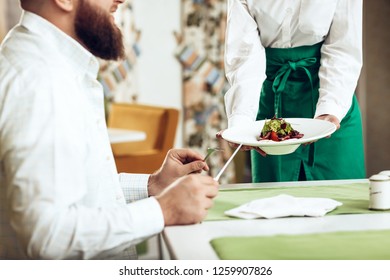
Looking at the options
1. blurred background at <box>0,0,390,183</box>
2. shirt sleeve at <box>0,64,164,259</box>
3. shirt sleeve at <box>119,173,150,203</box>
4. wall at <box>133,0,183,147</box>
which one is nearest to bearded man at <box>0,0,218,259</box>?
shirt sleeve at <box>0,64,164,259</box>

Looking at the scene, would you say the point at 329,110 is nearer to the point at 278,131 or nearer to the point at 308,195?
the point at 278,131

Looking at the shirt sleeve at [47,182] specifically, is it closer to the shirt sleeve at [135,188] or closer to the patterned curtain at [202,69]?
the shirt sleeve at [135,188]

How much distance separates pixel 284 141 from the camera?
1590mm

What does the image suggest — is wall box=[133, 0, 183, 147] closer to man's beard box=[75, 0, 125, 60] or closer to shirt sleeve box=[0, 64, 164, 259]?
man's beard box=[75, 0, 125, 60]

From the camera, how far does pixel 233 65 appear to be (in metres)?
2.18

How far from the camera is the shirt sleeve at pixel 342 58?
79.1 inches

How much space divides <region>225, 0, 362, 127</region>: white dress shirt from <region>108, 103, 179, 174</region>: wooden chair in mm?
2065

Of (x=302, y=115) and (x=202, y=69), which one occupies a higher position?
(x=302, y=115)

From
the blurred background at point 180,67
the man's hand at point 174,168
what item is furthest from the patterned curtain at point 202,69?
the man's hand at point 174,168

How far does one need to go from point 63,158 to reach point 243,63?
111 cm

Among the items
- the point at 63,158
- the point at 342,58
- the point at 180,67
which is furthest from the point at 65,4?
the point at 180,67

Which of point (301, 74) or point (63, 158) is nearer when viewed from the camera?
point (63, 158)

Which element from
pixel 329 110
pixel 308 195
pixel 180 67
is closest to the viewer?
pixel 308 195

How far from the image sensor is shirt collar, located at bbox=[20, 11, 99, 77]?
1.20 m
